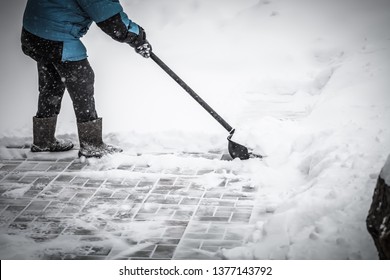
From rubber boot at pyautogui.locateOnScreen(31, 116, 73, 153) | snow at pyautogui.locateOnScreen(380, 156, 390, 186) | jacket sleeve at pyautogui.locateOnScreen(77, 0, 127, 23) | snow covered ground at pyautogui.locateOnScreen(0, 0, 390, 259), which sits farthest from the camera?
rubber boot at pyautogui.locateOnScreen(31, 116, 73, 153)

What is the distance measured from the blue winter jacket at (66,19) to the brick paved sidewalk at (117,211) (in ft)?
3.10

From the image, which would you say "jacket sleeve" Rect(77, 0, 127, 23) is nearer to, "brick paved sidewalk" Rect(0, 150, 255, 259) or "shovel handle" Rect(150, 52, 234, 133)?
"shovel handle" Rect(150, 52, 234, 133)

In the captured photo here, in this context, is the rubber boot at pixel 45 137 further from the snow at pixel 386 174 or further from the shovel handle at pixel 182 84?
the snow at pixel 386 174

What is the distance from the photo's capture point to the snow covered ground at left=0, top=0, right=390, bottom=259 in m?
3.65

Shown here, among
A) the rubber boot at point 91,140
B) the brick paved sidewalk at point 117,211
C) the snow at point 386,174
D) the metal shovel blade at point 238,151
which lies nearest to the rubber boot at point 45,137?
the brick paved sidewalk at point 117,211

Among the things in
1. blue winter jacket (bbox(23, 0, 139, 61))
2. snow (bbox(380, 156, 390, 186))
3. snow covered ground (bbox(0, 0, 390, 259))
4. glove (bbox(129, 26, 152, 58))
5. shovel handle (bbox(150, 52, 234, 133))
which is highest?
blue winter jacket (bbox(23, 0, 139, 61))

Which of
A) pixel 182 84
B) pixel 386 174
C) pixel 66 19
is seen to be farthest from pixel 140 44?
pixel 386 174

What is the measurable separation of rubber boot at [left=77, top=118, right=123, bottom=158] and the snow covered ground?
17cm

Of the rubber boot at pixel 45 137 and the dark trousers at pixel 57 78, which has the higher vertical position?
the dark trousers at pixel 57 78

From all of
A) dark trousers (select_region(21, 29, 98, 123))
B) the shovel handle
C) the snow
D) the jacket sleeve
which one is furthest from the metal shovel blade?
the snow

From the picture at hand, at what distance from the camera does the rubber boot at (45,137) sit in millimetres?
5215

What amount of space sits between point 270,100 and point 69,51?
7.57ft

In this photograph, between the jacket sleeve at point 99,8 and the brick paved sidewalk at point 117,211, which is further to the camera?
the jacket sleeve at point 99,8

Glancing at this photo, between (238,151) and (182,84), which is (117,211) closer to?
(238,151)
